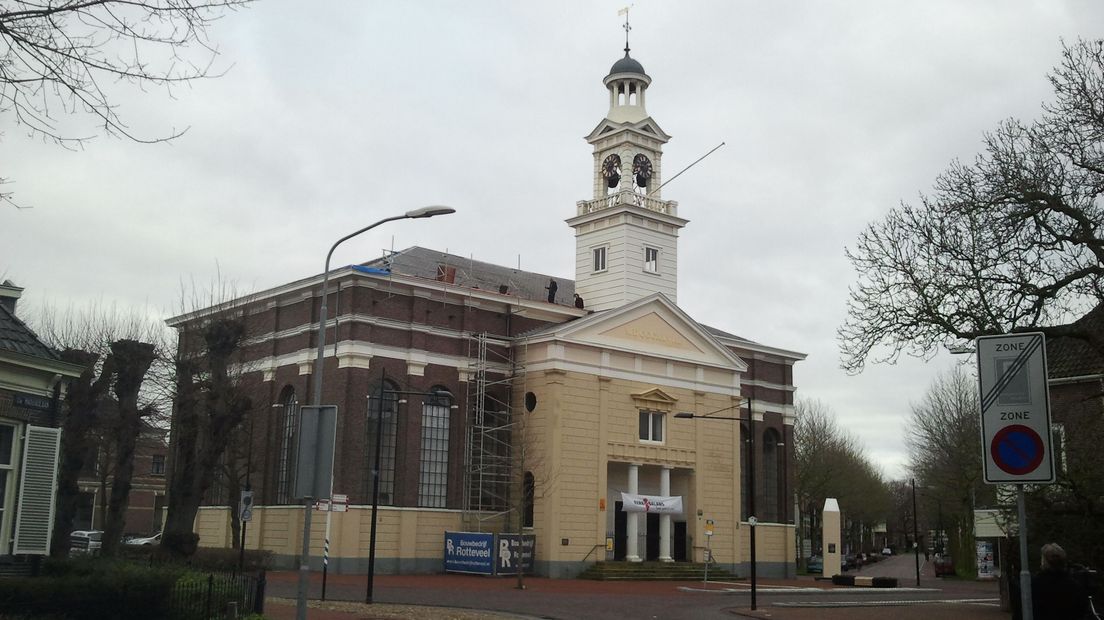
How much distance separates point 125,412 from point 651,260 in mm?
29712

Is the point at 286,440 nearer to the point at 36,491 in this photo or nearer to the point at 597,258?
the point at 597,258

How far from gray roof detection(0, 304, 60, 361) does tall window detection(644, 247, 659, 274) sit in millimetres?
38134

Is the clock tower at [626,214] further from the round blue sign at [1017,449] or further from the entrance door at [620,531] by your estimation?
the round blue sign at [1017,449]

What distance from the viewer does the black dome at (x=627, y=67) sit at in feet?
188

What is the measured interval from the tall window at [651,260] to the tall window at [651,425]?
7.97m

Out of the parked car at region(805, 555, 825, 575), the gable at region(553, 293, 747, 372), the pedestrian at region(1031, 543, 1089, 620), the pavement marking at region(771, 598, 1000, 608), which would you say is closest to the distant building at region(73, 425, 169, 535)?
the gable at region(553, 293, 747, 372)

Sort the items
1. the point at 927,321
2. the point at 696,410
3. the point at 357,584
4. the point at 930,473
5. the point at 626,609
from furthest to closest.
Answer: the point at 930,473 < the point at 696,410 < the point at 357,584 < the point at 626,609 < the point at 927,321

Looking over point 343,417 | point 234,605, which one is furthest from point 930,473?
point 234,605

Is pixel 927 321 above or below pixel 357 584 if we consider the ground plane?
above

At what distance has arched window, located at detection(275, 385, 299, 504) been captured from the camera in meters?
47.6

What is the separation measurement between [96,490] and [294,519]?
39.4m

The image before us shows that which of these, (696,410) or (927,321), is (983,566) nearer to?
(696,410)

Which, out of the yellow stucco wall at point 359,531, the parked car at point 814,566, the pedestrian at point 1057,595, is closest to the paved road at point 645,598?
the yellow stucco wall at point 359,531

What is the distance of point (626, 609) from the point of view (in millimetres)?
30797
